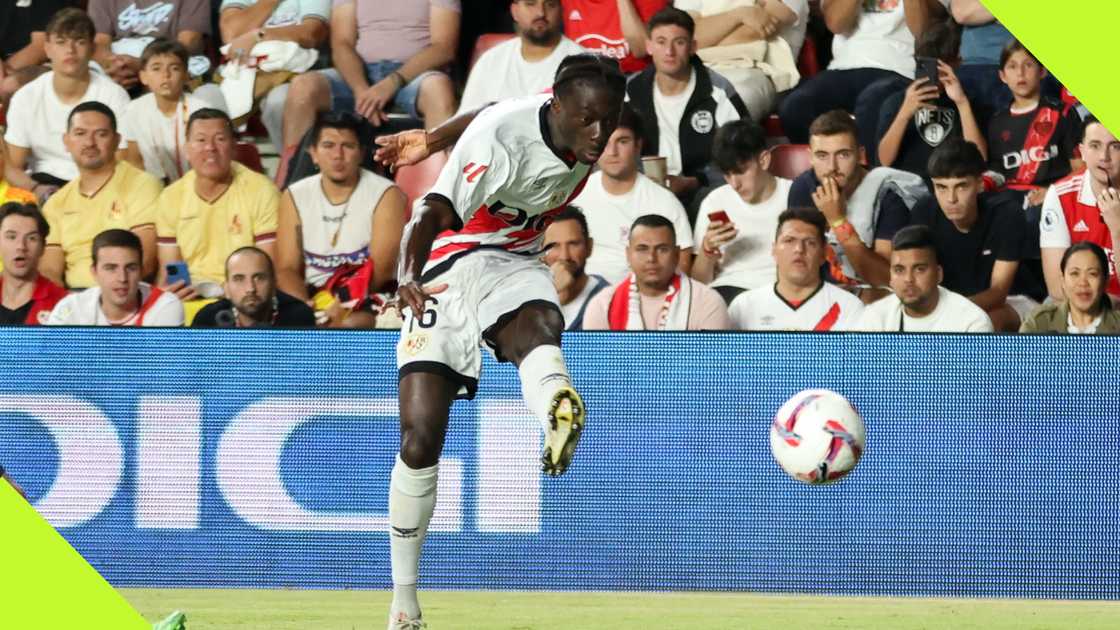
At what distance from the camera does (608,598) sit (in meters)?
7.35

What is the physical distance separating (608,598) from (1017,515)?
215 centimetres

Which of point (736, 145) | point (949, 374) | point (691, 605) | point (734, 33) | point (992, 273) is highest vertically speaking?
point (734, 33)

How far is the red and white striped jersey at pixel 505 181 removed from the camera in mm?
5680

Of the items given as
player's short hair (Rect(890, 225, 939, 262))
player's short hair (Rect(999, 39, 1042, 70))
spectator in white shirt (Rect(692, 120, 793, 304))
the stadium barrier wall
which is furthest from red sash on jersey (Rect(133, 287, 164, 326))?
player's short hair (Rect(999, 39, 1042, 70))

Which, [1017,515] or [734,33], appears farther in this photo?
[734,33]

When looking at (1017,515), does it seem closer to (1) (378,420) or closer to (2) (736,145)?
(2) (736,145)

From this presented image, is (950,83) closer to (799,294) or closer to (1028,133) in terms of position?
(1028,133)

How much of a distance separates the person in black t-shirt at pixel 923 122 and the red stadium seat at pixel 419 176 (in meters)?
2.72

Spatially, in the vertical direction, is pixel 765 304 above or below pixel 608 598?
above

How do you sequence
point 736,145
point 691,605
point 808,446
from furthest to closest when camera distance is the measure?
1. point 736,145
2. point 691,605
3. point 808,446

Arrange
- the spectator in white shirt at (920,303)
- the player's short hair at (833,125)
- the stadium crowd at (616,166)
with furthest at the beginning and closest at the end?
the player's short hair at (833,125) < the stadium crowd at (616,166) < the spectator in white shirt at (920,303)

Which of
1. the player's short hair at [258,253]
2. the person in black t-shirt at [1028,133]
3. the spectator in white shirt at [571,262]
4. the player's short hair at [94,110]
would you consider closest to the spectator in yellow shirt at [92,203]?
the player's short hair at [94,110]

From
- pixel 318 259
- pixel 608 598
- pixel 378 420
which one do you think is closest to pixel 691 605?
pixel 608 598

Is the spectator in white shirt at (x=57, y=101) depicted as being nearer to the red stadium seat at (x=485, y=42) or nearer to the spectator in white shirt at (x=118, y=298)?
the spectator in white shirt at (x=118, y=298)
